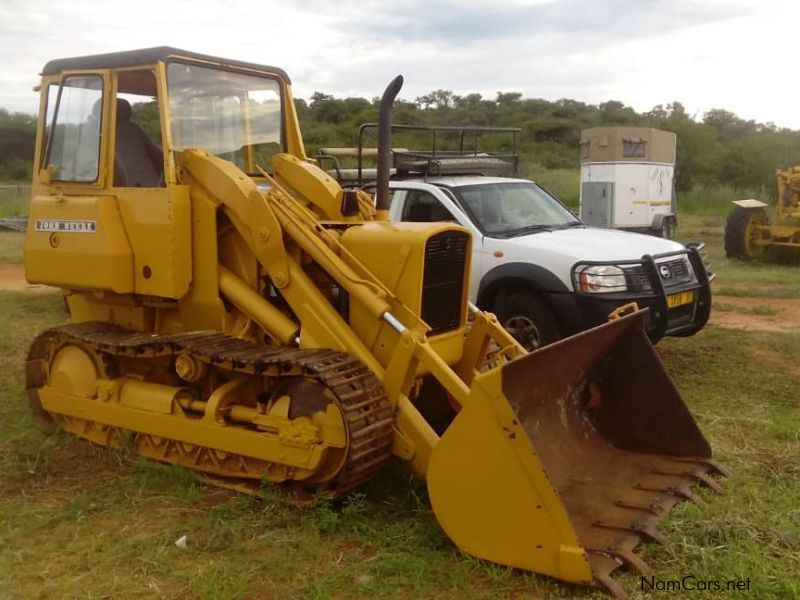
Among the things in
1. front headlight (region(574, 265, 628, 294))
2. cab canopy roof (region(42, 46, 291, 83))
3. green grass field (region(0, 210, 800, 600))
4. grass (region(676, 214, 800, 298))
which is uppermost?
cab canopy roof (region(42, 46, 291, 83))

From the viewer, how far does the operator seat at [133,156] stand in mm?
5910

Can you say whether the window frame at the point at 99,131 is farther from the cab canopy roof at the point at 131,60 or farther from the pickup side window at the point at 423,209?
the pickup side window at the point at 423,209

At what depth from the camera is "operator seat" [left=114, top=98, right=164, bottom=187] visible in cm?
591

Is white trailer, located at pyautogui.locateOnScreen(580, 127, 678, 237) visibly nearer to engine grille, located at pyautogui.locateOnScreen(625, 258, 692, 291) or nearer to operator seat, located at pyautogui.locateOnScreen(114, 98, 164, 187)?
engine grille, located at pyautogui.locateOnScreen(625, 258, 692, 291)

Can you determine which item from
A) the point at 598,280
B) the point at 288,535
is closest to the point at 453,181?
the point at 598,280

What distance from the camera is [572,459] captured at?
5148mm

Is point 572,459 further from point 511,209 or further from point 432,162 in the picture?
point 432,162

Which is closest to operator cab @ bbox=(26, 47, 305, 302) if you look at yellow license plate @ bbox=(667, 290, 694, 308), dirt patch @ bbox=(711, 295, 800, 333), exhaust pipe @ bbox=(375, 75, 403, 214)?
exhaust pipe @ bbox=(375, 75, 403, 214)

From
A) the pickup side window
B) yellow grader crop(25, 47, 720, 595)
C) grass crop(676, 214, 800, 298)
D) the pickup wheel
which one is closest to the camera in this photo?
yellow grader crop(25, 47, 720, 595)

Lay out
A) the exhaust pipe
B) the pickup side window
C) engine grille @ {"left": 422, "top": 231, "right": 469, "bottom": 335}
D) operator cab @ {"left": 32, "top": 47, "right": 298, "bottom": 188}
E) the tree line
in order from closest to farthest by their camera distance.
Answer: the exhaust pipe < engine grille @ {"left": 422, "top": 231, "right": 469, "bottom": 335} < operator cab @ {"left": 32, "top": 47, "right": 298, "bottom": 188} < the pickup side window < the tree line

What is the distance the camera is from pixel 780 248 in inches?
682

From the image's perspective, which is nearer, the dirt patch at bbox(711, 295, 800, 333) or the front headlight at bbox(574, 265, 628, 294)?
the front headlight at bbox(574, 265, 628, 294)

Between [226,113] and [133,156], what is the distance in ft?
2.46

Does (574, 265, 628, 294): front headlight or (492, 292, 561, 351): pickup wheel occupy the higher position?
(574, 265, 628, 294): front headlight
